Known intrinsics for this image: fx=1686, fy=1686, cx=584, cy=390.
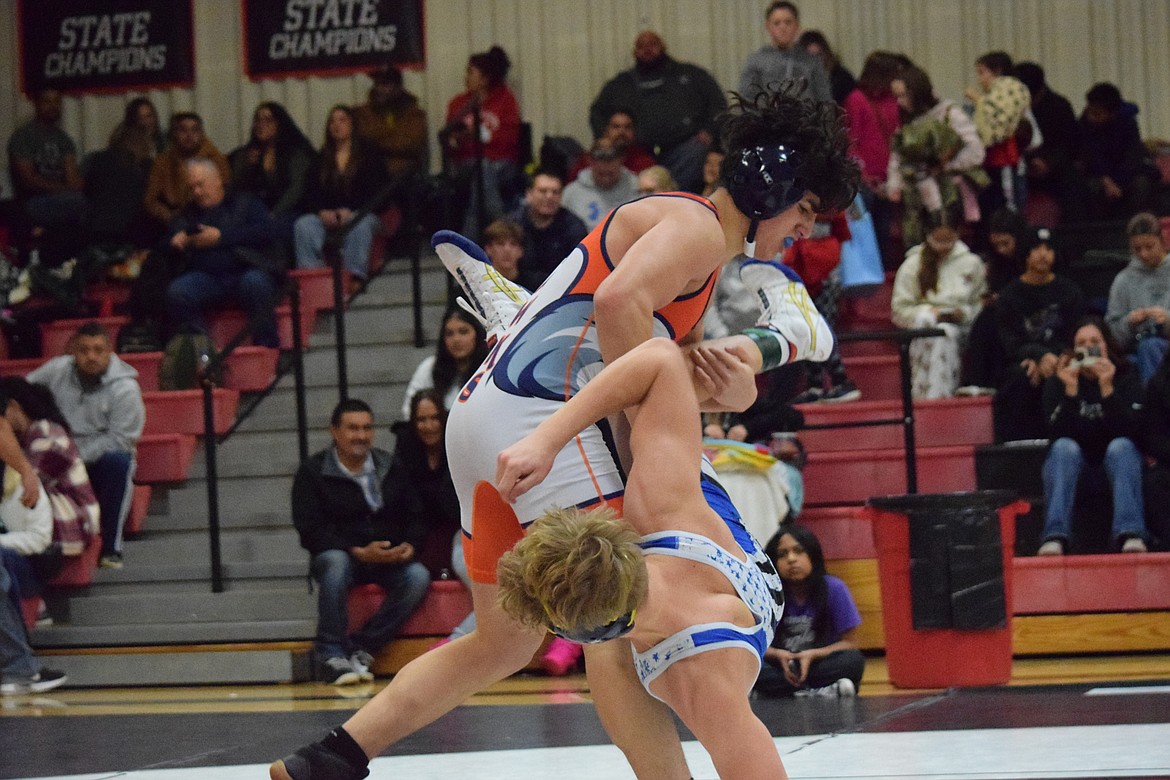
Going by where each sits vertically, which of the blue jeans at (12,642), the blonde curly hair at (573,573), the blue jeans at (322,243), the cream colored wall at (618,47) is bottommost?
the blue jeans at (12,642)

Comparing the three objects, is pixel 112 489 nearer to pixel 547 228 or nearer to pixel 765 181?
pixel 547 228

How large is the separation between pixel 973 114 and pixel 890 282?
3.49ft

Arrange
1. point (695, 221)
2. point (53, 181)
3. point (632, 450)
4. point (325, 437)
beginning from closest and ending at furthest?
1. point (632, 450)
2. point (695, 221)
3. point (325, 437)
4. point (53, 181)

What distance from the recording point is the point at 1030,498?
23.2 feet

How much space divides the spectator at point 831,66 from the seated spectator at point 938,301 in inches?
68.0

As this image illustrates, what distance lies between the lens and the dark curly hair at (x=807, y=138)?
3182 mm

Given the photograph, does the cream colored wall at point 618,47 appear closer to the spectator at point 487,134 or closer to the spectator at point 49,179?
the spectator at point 487,134

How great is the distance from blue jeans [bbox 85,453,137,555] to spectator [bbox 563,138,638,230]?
263 centimetres

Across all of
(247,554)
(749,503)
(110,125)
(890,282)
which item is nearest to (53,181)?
(110,125)

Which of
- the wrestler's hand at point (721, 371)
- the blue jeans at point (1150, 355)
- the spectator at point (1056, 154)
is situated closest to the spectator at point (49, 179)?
the spectator at point (1056, 154)

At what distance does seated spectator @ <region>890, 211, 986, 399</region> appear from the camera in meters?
7.72

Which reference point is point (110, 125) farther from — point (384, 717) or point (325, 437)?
point (384, 717)

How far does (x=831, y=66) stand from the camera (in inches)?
380

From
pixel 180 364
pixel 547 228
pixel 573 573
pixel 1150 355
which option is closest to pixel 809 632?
pixel 1150 355
